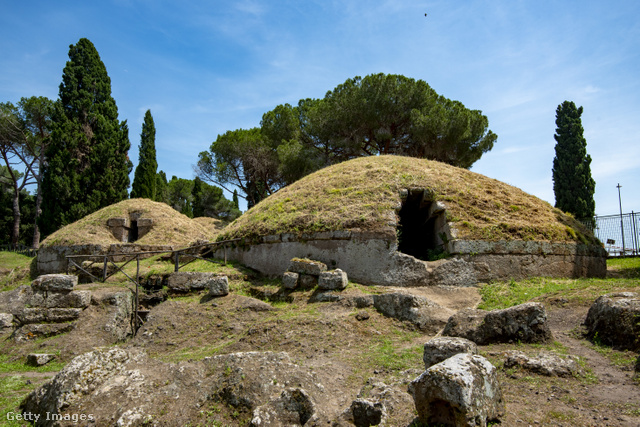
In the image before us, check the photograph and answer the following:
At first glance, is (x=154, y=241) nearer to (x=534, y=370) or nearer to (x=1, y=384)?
(x=1, y=384)

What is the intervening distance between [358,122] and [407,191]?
1334cm

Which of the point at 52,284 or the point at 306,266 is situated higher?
the point at 306,266

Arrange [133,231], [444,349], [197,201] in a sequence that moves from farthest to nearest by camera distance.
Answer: [197,201], [133,231], [444,349]

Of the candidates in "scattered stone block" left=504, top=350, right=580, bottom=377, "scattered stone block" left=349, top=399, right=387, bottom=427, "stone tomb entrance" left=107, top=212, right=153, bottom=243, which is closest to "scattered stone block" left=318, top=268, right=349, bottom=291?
"scattered stone block" left=504, top=350, right=580, bottom=377

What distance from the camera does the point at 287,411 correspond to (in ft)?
12.8

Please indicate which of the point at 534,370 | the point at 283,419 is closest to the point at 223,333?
the point at 283,419

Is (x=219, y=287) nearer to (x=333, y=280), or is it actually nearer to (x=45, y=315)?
(x=333, y=280)

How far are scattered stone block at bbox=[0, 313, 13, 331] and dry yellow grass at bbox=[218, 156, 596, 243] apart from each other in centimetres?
569

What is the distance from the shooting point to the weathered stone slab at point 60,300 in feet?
27.8

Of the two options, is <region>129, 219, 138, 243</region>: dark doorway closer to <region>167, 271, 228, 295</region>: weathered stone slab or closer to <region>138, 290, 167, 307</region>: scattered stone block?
<region>138, 290, 167, 307</region>: scattered stone block

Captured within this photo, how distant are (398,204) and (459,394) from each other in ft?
24.4

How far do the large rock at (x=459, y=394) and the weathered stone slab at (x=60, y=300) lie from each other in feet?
25.9

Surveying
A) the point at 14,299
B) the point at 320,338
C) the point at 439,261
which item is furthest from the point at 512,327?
the point at 14,299

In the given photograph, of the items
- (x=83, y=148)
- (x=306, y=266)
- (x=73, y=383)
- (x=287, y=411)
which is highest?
(x=83, y=148)
